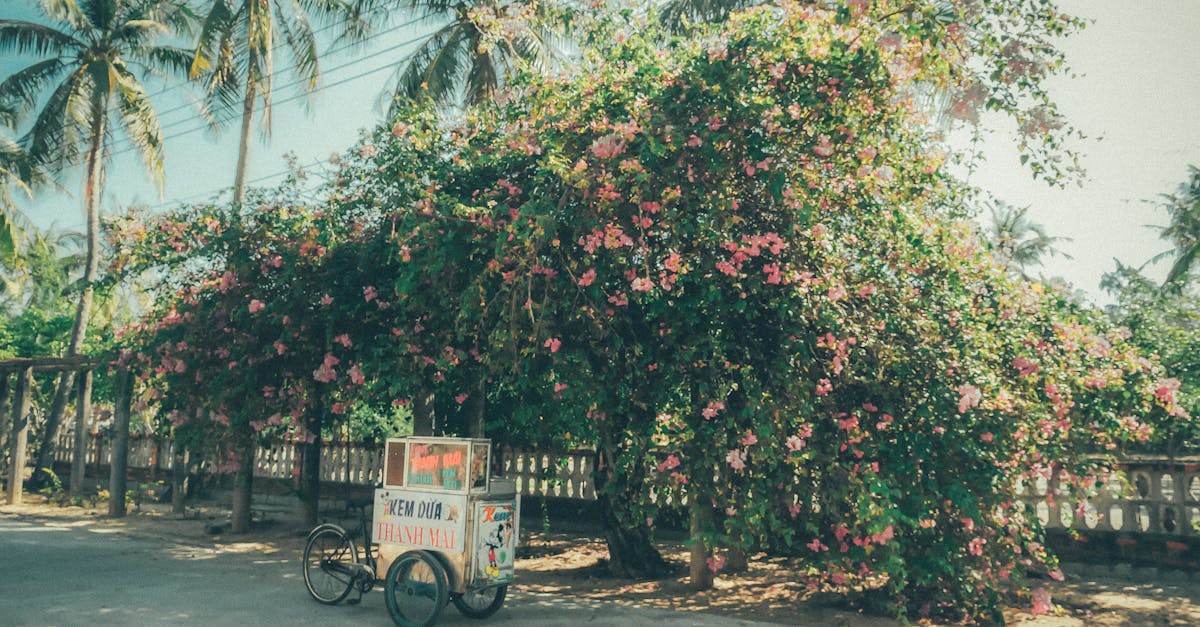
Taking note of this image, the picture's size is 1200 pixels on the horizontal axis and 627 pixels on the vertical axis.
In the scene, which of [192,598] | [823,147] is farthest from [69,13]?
[823,147]

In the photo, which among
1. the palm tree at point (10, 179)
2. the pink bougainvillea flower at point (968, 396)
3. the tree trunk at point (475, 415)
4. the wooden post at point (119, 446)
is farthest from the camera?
the palm tree at point (10, 179)

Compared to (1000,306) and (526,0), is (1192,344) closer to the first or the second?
(1000,306)

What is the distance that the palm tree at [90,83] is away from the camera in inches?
797

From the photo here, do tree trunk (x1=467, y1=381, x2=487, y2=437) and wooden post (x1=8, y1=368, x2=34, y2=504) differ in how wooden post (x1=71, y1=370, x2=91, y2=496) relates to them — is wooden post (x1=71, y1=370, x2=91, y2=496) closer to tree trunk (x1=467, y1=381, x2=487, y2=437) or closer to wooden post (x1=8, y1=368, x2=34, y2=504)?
wooden post (x1=8, y1=368, x2=34, y2=504)

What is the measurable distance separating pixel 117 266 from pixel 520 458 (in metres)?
6.03

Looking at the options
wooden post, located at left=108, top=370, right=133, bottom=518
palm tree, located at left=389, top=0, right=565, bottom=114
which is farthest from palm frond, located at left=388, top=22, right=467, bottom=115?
wooden post, located at left=108, top=370, right=133, bottom=518

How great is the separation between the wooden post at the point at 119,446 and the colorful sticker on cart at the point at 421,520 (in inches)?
357

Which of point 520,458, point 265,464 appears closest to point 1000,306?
point 520,458

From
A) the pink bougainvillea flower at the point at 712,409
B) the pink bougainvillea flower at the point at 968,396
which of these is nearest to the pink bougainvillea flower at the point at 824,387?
the pink bougainvillea flower at the point at 712,409

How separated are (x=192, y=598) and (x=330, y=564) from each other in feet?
4.69

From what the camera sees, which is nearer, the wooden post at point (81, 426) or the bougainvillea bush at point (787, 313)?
the bougainvillea bush at point (787, 313)

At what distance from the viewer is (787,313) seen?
719cm

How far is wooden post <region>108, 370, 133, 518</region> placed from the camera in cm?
1473

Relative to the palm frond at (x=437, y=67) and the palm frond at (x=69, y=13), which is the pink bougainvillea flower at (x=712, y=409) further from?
the palm frond at (x=69, y=13)
